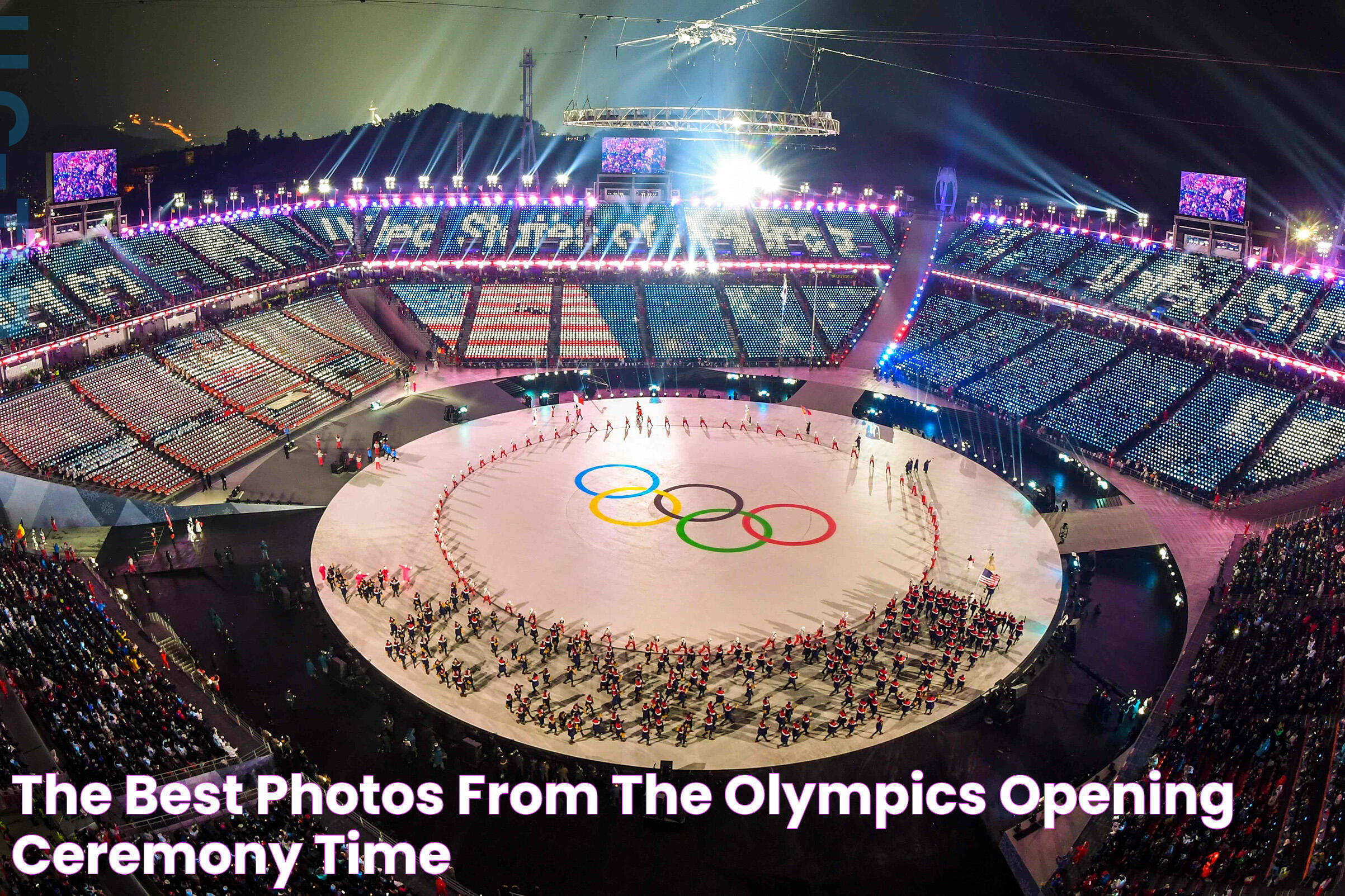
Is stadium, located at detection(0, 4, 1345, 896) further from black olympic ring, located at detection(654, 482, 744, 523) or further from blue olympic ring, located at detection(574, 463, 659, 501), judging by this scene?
blue olympic ring, located at detection(574, 463, 659, 501)

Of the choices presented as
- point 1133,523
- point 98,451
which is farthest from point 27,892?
point 1133,523

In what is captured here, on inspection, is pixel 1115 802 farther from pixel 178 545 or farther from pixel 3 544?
pixel 3 544

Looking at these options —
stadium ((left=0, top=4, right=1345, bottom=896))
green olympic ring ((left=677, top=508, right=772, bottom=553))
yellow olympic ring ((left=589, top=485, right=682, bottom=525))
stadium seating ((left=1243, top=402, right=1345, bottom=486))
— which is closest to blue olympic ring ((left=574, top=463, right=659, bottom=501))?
yellow olympic ring ((left=589, top=485, right=682, bottom=525))

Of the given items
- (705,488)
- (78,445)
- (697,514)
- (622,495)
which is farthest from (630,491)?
(78,445)

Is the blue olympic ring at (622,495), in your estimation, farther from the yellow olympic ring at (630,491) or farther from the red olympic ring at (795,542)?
the red olympic ring at (795,542)

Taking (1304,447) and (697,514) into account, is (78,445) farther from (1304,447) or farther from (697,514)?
(1304,447)

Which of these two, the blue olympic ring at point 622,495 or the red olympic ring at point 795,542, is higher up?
the blue olympic ring at point 622,495

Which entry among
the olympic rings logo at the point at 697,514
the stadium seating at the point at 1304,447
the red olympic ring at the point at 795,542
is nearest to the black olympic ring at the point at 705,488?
the olympic rings logo at the point at 697,514
